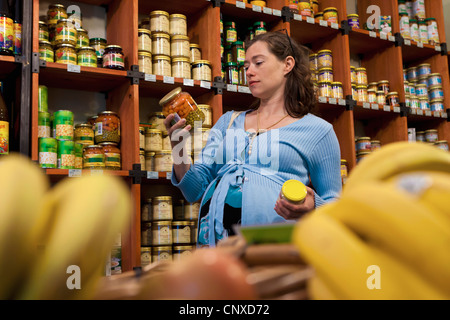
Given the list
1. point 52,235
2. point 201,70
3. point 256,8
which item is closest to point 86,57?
point 201,70

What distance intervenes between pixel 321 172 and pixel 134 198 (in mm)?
1029

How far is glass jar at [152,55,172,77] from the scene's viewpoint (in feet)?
7.71

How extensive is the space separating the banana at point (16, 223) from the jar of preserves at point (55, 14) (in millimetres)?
2135

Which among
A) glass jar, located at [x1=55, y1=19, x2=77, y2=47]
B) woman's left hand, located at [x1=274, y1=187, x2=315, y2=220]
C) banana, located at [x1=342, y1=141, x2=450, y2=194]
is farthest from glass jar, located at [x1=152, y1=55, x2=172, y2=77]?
banana, located at [x1=342, y1=141, x2=450, y2=194]

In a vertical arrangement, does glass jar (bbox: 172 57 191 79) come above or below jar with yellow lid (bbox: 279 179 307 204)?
above

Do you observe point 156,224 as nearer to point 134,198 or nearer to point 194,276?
point 134,198

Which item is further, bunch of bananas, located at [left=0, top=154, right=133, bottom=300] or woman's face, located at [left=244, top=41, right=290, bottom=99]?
woman's face, located at [left=244, top=41, right=290, bottom=99]

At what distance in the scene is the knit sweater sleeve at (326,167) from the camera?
4.65ft

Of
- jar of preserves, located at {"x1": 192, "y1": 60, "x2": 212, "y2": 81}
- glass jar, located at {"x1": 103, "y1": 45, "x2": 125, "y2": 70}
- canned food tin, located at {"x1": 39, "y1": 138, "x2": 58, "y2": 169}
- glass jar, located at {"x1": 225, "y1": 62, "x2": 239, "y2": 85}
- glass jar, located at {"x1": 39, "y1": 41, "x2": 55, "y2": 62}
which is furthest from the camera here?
glass jar, located at {"x1": 225, "y1": 62, "x2": 239, "y2": 85}

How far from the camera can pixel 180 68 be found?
7.88ft

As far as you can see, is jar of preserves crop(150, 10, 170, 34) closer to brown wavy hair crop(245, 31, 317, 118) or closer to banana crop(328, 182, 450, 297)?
brown wavy hair crop(245, 31, 317, 118)

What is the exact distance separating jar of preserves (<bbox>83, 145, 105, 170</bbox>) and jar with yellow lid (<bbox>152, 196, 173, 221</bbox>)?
33 cm
